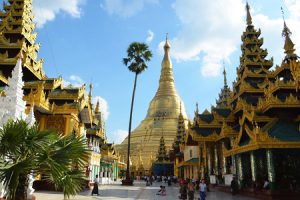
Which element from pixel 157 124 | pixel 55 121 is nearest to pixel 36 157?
pixel 55 121

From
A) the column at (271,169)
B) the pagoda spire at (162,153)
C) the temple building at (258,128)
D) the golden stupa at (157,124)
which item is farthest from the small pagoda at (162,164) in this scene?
the column at (271,169)

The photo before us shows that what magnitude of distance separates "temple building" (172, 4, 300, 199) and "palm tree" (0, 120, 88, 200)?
36.0 ft

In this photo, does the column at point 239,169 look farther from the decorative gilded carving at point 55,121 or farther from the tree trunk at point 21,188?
the tree trunk at point 21,188

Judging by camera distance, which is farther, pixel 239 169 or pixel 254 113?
pixel 239 169

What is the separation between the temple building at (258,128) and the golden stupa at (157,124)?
36.8 meters

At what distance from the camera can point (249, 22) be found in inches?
1147

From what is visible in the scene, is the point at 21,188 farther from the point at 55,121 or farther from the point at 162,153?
the point at 162,153

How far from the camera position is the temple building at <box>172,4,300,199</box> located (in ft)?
54.1

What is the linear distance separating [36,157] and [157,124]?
6771 cm

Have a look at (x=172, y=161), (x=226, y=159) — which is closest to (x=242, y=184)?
(x=226, y=159)

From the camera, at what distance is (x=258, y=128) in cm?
1661

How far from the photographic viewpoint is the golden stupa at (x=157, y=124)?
6812 cm

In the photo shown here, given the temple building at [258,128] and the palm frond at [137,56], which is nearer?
the temple building at [258,128]

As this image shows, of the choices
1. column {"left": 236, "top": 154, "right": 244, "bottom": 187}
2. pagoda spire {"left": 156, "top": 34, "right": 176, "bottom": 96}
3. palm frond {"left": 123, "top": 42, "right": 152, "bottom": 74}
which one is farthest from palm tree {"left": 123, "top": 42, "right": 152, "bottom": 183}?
pagoda spire {"left": 156, "top": 34, "right": 176, "bottom": 96}
